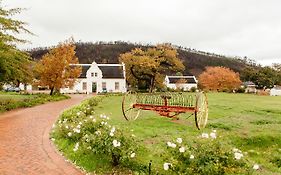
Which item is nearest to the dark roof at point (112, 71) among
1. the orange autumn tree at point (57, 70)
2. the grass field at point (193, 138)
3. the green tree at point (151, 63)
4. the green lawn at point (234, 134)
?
the green tree at point (151, 63)

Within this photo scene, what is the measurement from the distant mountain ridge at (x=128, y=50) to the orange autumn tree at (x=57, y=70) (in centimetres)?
8506

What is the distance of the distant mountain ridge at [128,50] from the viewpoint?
129 meters

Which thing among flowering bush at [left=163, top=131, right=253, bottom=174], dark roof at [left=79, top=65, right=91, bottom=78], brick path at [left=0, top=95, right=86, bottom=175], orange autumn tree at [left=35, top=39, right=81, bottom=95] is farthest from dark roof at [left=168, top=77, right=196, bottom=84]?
flowering bush at [left=163, top=131, right=253, bottom=174]

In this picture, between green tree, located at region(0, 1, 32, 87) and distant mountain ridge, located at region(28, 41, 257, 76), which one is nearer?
green tree, located at region(0, 1, 32, 87)

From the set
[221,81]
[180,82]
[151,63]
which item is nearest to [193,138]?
[151,63]

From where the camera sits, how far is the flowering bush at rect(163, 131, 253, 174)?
633 centimetres

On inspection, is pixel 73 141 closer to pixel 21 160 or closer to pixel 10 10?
pixel 21 160

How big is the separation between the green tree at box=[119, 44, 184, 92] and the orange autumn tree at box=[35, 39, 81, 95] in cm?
1300

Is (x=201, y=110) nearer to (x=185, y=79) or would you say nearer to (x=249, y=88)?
(x=249, y=88)

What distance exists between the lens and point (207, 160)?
6.59 m

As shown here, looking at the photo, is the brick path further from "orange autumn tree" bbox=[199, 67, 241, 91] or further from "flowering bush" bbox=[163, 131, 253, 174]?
"orange autumn tree" bbox=[199, 67, 241, 91]

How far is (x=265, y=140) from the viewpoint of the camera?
464 inches

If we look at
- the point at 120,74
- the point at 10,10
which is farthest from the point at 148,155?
the point at 120,74

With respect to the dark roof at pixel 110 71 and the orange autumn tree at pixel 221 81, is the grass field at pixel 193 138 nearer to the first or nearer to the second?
the dark roof at pixel 110 71
